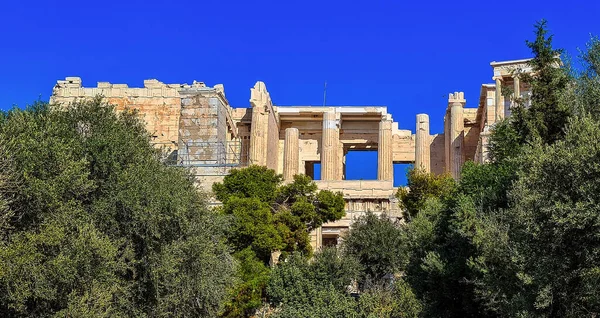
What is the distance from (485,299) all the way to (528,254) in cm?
477

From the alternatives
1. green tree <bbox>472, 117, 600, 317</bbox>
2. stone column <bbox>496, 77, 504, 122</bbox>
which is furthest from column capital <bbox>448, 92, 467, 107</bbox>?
green tree <bbox>472, 117, 600, 317</bbox>

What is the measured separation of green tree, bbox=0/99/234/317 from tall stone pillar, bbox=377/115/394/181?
23.2 metres

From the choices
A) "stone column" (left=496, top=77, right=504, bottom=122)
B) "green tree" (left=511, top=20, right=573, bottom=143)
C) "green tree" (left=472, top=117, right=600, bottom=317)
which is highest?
"stone column" (left=496, top=77, right=504, bottom=122)

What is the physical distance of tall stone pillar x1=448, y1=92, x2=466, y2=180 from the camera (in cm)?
4422

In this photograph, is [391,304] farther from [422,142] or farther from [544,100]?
[422,142]

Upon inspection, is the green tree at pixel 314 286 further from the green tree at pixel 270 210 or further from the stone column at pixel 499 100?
the stone column at pixel 499 100

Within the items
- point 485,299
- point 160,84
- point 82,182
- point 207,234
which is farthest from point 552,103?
point 160,84

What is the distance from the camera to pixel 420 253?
25.9 meters

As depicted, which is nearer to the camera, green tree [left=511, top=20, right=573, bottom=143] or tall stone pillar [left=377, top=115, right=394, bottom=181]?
green tree [left=511, top=20, right=573, bottom=143]

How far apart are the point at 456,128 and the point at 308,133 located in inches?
356

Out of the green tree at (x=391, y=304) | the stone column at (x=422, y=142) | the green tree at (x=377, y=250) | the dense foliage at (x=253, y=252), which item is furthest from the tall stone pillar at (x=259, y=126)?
the green tree at (x=391, y=304)

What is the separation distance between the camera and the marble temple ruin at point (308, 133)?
38.4 meters

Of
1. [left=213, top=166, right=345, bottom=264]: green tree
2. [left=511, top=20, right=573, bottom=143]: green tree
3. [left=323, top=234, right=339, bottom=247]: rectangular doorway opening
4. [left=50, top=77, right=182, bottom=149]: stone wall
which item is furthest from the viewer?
[left=50, top=77, right=182, bottom=149]: stone wall

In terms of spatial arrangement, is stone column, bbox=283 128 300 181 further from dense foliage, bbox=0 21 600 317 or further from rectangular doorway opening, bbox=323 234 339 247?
dense foliage, bbox=0 21 600 317
